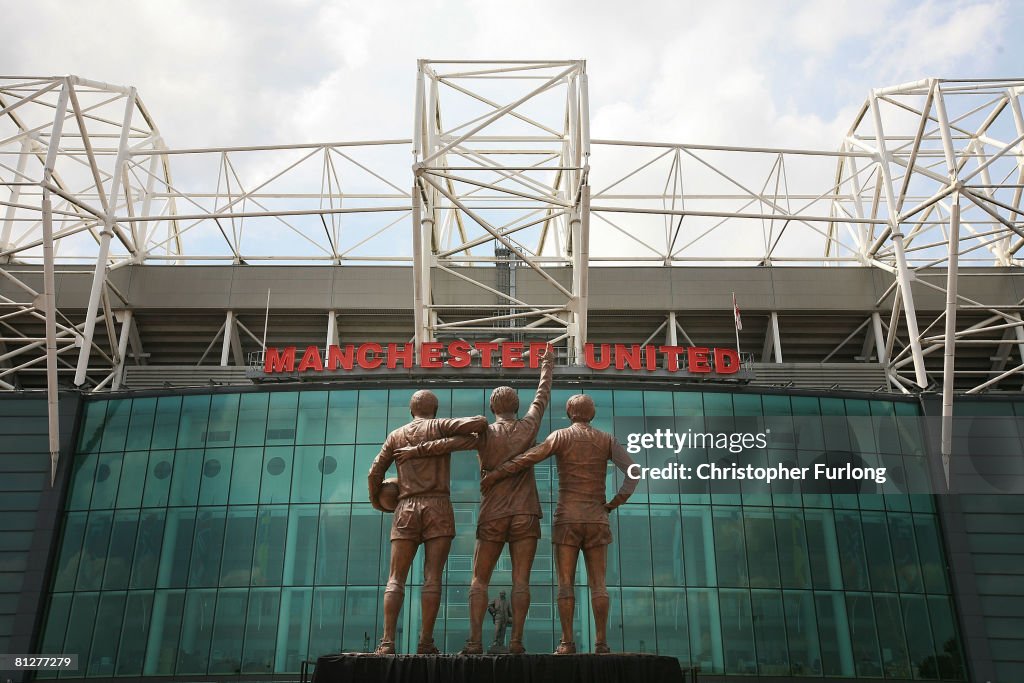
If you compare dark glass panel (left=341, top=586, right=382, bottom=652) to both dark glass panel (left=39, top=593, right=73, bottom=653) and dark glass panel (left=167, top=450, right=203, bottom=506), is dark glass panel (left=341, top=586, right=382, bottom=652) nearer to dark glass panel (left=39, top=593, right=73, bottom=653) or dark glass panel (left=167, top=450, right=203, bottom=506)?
dark glass panel (left=167, top=450, right=203, bottom=506)

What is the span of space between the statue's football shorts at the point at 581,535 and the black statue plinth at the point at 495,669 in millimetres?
1888

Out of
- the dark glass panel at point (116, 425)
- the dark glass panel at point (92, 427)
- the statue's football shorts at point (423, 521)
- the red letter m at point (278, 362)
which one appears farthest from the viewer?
the red letter m at point (278, 362)

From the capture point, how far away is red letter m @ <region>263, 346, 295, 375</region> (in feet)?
110

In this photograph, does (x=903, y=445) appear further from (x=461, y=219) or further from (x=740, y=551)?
(x=461, y=219)

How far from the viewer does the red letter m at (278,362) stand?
110ft

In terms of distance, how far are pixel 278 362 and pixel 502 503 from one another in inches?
835

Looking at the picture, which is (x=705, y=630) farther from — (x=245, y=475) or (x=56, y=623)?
(x=56, y=623)

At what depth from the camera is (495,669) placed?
1280 cm

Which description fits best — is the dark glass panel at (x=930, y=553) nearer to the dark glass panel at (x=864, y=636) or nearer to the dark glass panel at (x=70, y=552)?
the dark glass panel at (x=864, y=636)

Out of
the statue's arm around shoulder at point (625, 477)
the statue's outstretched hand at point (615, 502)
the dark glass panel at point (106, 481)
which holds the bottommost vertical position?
the statue's outstretched hand at point (615, 502)

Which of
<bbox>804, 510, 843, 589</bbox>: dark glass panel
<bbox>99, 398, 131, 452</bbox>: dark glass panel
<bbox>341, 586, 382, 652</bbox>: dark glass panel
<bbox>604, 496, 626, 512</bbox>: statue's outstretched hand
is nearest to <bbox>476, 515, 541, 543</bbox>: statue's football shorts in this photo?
<bbox>604, 496, 626, 512</bbox>: statue's outstretched hand

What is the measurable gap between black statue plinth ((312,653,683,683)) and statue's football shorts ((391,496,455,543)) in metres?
1.86

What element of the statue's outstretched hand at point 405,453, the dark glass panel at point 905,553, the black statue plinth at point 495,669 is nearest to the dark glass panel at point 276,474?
the statue's outstretched hand at point 405,453

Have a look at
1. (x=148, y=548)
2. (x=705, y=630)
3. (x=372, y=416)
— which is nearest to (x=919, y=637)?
(x=705, y=630)
